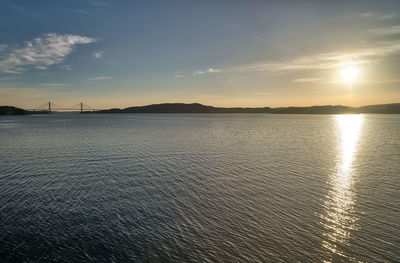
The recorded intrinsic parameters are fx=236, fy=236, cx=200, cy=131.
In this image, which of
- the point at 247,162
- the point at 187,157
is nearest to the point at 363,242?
the point at 247,162

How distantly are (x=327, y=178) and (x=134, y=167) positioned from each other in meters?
20.7

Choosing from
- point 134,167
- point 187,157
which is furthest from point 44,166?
point 187,157

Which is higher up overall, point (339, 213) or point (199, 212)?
point (199, 212)

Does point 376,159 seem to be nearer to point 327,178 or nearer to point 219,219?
point 327,178

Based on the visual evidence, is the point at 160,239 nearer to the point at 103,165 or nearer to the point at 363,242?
the point at 363,242

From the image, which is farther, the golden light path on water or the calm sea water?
the golden light path on water

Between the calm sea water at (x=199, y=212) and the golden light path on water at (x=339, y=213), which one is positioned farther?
the golden light path on water at (x=339, y=213)

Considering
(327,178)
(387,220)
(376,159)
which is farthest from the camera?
(376,159)

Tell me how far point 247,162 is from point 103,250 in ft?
72.1

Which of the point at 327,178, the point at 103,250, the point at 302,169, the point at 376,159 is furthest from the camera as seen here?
the point at 376,159

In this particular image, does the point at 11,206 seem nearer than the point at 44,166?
Yes

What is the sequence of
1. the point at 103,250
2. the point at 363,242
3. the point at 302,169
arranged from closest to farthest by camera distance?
the point at 103,250, the point at 363,242, the point at 302,169

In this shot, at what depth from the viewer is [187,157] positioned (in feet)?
111

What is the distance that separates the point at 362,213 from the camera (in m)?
15.2
